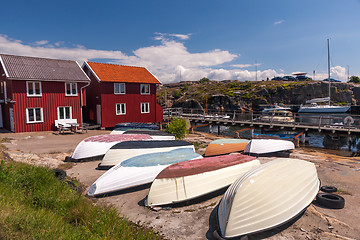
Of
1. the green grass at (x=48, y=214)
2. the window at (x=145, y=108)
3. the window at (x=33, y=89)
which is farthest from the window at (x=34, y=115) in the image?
the green grass at (x=48, y=214)

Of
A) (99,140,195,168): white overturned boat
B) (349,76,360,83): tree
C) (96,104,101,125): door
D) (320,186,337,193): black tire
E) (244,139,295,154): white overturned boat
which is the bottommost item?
(320,186,337,193): black tire

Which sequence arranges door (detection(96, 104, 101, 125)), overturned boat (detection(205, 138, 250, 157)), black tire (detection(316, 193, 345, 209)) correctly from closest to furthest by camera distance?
black tire (detection(316, 193, 345, 209)) → overturned boat (detection(205, 138, 250, 157)) → door (detection(96, 104, 101, 125))

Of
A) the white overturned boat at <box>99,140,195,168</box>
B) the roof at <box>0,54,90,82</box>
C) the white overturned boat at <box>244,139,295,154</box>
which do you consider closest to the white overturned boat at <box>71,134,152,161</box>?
the white overturned boat at <box>99,140,195,168</box>

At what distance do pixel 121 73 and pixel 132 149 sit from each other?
19.6 m

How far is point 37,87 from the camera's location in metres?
23.3

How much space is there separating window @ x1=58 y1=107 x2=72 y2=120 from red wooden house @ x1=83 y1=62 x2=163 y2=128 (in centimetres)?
337

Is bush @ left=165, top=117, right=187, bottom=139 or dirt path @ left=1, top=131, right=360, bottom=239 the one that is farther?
bush @ left=165, top=117, right=187, bottom=139

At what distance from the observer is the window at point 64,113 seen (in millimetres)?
24850

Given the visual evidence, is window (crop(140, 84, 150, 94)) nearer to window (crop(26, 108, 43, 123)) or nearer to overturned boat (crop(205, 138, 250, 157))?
window (crop(26, 108, 43, 123))

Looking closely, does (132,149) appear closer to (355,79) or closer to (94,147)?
(94,147)

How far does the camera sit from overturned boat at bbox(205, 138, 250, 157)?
49.3 ft

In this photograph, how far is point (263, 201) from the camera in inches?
245

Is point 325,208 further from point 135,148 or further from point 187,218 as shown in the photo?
point 135,148

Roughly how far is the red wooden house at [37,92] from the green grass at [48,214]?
1674cm
